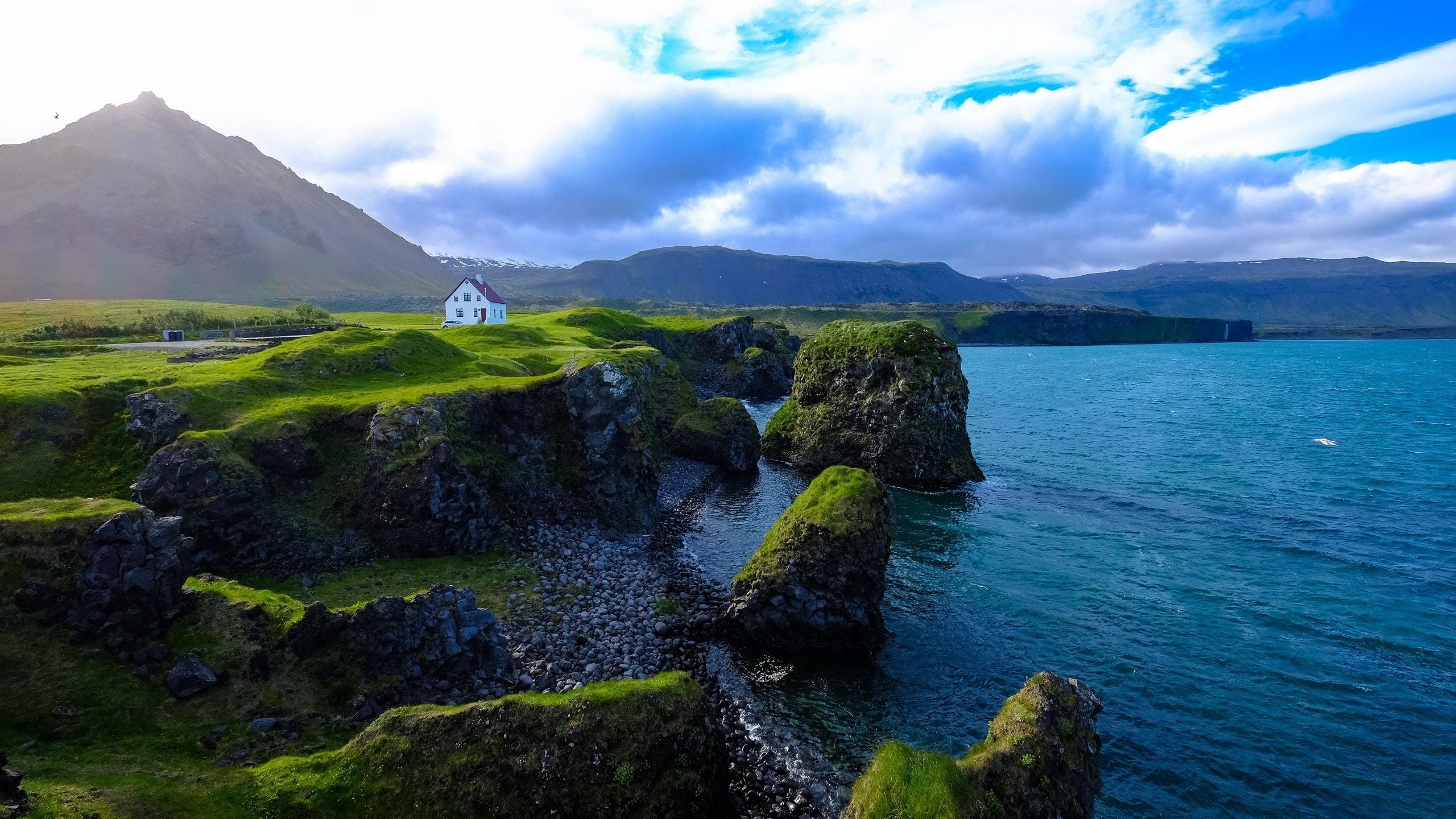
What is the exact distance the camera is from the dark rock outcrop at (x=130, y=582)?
1719 cm

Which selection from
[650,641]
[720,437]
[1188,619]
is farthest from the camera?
[720,437]

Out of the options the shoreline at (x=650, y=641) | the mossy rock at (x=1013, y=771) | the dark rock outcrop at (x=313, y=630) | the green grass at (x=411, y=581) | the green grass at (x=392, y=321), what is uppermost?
the green grass at (x=392, y=321)

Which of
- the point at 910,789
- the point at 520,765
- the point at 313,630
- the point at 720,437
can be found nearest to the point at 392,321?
the point at 720,437

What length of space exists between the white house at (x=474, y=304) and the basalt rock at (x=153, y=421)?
67.0 m

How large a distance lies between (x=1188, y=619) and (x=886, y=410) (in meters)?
26.5

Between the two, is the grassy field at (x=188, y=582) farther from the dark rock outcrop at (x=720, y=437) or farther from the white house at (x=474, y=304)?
the white house at (x=474, y=304)

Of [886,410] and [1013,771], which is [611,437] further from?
[1013,771]

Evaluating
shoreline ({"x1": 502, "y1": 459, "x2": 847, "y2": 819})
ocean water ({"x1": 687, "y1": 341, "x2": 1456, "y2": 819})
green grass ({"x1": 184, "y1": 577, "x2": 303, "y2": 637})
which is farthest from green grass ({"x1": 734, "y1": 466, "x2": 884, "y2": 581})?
green grass ({"x1": 184, "y1": 577, "x2": 303, "y2": 637})

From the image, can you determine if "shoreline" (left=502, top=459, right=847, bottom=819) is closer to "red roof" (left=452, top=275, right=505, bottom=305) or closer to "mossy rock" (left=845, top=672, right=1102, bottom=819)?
"mossy rock" (left=845, top=672, right=1102, bottom=819)

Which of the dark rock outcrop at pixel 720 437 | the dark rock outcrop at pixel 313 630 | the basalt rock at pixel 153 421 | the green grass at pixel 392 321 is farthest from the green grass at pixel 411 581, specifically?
the green grass at pixel 392 321

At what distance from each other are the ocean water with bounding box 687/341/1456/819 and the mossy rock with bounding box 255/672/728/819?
20.0 ft

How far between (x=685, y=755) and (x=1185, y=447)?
66.5 meters

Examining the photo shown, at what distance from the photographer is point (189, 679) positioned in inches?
662

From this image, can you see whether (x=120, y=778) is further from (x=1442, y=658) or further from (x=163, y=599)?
(x=1442, y=658)
